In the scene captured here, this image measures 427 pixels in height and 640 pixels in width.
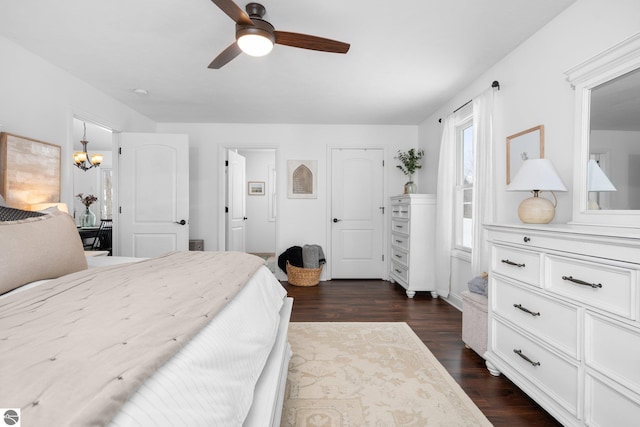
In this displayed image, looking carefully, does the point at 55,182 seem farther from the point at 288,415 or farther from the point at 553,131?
the point at 553,131

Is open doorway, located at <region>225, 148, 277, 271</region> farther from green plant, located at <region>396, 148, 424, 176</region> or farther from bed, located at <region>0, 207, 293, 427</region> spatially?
bed, located at <region>0, 207, 293, 427</region>

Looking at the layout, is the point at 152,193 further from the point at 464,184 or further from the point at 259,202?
the point at 464,184

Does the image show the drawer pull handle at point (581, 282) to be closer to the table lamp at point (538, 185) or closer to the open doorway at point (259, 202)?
the table lamp at point (538, 185)

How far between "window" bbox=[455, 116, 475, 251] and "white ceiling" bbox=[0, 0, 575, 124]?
479mm

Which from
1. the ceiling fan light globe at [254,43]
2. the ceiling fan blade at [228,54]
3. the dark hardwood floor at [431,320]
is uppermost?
the ceiling fan blade at [228,54]

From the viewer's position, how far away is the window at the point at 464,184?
354cm

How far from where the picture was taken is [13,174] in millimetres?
2453

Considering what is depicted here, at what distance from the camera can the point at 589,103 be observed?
1.92m

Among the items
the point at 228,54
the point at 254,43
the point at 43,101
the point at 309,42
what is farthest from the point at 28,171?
the point at 309,42

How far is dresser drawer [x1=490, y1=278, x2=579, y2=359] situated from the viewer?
152 centimetres

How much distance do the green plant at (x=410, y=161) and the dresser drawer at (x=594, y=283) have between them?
3.15 metres

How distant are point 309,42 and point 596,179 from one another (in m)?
1.93

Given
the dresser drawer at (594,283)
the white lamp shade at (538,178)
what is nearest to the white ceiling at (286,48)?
the white lamp shade at (538,178)

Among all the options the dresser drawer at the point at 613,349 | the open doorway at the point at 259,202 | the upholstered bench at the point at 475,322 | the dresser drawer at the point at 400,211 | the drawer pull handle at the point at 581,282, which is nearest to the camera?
the dresser drawer at the point at 613,349
